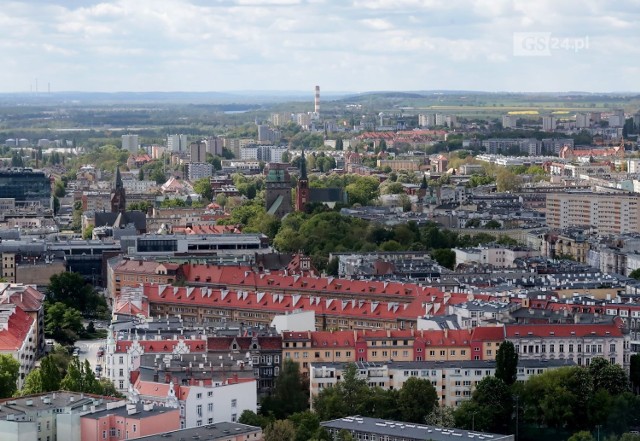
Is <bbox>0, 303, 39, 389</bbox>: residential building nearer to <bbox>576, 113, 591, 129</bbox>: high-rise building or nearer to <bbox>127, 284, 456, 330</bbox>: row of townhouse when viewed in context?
<bbox>127, 284, 456, 330</bbox>: row of townhouse

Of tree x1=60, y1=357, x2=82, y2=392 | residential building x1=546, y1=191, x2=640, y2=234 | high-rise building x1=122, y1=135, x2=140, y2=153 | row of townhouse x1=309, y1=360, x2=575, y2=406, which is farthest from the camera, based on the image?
high-rise building x1=122, y1=135, x2=140, y2=153

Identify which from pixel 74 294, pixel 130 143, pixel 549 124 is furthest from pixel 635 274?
pixel 549 124

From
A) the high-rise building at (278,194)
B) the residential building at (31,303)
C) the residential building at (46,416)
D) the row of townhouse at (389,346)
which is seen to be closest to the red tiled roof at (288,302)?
the residential building at (31,303)

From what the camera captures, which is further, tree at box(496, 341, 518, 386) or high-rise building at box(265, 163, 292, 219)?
high-rise building at box(265, 163, 292, 219)

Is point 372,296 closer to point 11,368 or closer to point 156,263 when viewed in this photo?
point 156,263

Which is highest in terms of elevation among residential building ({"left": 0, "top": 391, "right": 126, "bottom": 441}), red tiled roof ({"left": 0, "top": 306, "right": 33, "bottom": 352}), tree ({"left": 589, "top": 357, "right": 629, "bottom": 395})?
residential building ({"left": 0, "top": 391, "right": 126, "bottom": 441})

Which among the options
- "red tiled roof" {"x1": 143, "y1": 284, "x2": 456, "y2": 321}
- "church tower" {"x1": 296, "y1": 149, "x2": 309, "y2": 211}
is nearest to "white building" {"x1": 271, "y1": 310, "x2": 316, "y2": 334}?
"red tiled roof" {"x1": 143, "y1": 284, "x2": 456, "y2": 321}

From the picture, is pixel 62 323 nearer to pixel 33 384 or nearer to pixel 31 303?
pixel 31 303
